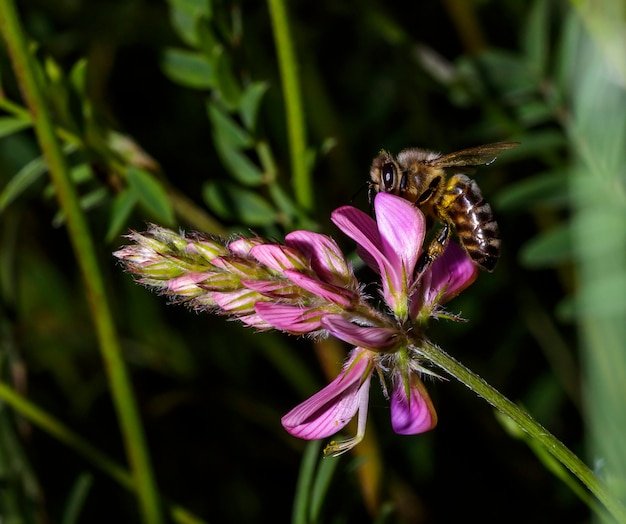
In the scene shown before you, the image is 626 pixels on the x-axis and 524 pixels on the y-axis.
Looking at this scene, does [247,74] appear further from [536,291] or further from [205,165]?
[536,291]

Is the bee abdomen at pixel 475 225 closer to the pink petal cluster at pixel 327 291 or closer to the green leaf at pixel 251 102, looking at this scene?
the pink petal cluster at pixel 327 291

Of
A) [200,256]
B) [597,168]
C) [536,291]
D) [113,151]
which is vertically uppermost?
[113,151]

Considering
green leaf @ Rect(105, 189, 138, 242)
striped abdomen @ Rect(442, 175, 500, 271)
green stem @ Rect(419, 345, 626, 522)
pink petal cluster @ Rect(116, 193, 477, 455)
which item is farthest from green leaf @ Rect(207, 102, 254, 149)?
green stem @ Rect(419, 345, 626, 522)

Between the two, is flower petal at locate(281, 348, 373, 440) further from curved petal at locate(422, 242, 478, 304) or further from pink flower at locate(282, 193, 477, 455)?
curved petal at locate(422, 242, 478, 304)

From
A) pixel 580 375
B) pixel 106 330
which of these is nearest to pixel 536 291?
pixel 580 375

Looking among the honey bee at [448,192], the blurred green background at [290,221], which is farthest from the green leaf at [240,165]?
the honey bee at [448,192]

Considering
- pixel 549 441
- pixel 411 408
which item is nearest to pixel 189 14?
pixel 411 408
